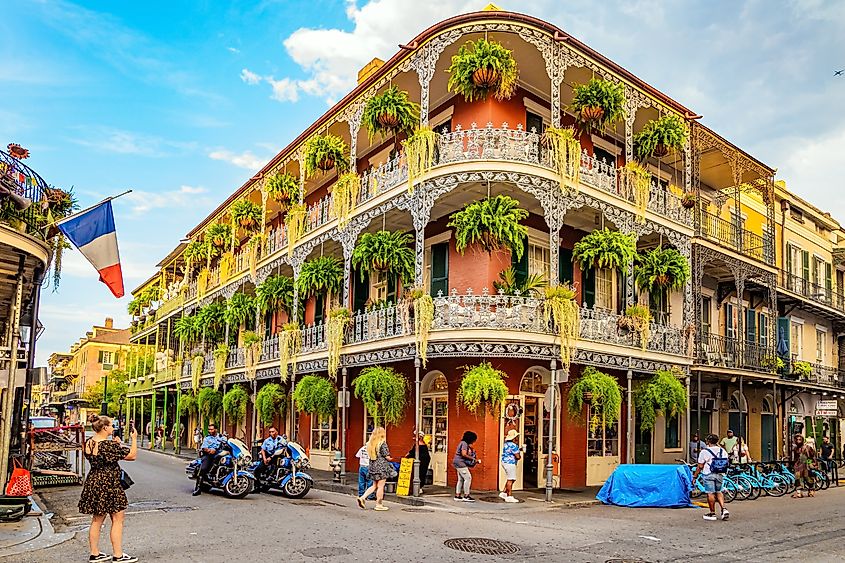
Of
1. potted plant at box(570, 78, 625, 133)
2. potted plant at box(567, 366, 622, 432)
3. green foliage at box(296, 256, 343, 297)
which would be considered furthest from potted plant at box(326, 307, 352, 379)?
potted plant at box(570, 78, 625, 133)

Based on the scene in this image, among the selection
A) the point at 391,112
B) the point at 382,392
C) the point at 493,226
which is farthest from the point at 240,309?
the point at 493,226

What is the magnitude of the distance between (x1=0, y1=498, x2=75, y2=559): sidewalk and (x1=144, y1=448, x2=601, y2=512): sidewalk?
254 inches

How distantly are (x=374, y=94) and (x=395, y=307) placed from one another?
5828mm

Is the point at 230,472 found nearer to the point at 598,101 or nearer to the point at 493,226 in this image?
the point at 493,226

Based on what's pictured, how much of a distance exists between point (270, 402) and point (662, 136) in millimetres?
13418

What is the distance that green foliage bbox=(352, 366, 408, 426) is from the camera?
1712 centimetres

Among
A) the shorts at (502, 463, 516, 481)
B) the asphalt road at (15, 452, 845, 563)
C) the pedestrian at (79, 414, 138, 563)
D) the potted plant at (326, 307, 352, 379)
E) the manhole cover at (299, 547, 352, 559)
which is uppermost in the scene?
the potted plant at (326, 307, 352, 379)

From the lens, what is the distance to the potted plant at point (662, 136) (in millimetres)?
18844

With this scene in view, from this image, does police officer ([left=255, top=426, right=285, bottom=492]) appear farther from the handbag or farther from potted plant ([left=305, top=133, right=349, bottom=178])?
potted plant ([left=305, top=133, right=349, bottom=178])

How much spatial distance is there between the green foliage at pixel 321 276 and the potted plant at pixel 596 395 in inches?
289

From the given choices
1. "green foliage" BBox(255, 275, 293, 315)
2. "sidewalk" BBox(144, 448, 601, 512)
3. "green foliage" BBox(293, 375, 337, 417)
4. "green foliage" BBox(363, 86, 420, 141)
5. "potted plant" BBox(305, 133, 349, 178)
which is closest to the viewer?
"sidewalk" BBox(144, 448, 601, 512)

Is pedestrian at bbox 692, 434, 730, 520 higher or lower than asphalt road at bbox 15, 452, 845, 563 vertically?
higher

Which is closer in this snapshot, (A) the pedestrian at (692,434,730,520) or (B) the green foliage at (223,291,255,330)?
(A) the pedestrian at (692,434,730,520)

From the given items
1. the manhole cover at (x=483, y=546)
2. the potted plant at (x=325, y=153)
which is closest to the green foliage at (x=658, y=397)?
the manhole cover at (x=483, y=546)
